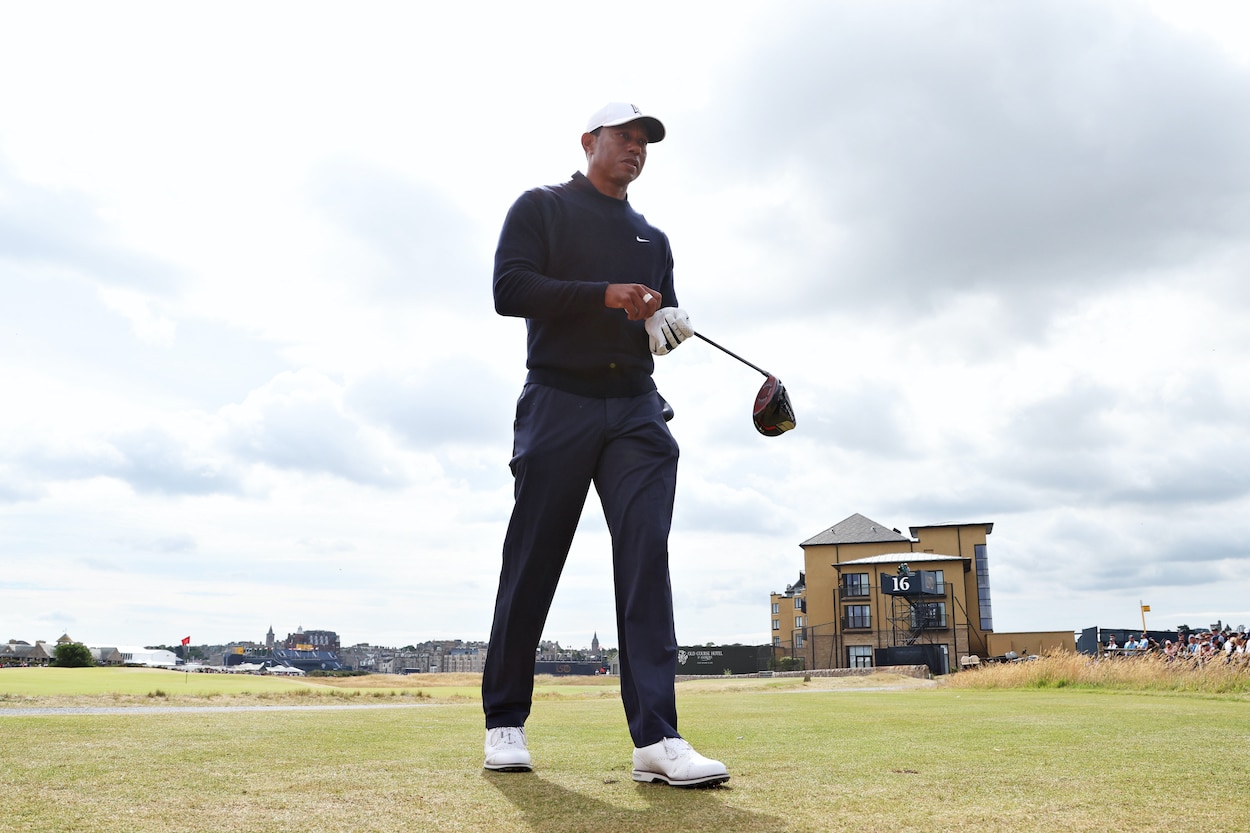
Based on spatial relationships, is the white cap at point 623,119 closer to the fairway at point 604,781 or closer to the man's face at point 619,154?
the man's face at point 619,154

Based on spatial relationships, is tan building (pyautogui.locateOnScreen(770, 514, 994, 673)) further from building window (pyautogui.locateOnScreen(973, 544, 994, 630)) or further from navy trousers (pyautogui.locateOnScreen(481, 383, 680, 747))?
navy trousers (pyautogui.locateOnScreen(481, 383, 680, 747))

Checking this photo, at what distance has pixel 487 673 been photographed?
11.6 ft

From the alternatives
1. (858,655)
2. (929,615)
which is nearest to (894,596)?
(929,615)

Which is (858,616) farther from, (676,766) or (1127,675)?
(676,766)

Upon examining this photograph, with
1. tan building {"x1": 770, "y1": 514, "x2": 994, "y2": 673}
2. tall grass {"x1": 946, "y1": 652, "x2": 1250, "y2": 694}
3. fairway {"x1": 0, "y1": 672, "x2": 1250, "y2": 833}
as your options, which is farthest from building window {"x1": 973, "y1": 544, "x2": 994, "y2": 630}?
fairway {"x1": 0, "y1": 672, "x2": 1250, "y2": 833}

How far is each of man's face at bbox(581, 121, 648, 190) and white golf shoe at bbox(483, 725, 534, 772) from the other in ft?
6.93

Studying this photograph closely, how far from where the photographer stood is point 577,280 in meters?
3.52

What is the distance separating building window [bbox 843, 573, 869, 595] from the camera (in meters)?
53.5

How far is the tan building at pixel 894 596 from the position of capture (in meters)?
48.6

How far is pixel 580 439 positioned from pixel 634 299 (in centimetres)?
53

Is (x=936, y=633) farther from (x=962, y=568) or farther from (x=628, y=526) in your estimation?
(x=628, y=526)

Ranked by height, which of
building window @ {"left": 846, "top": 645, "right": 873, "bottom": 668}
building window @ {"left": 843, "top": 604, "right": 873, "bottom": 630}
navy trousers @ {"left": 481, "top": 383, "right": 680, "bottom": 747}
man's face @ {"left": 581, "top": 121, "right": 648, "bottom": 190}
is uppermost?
man's face @ {"left": 581, "top": 121, "right": 648, "bottom": 190}

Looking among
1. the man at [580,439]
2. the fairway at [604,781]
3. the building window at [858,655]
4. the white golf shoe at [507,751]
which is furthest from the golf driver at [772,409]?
the building window at [858,655]

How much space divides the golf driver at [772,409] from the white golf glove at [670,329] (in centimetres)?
38
